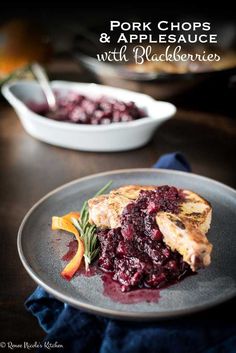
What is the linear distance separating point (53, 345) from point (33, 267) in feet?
1.08

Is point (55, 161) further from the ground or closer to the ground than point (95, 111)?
closer to the ground

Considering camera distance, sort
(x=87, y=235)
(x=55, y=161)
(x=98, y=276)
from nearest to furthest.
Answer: (x=98, y=276) < (x=87, y=235) < (x=55, y=161)

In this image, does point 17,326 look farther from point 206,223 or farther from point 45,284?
point 206,223

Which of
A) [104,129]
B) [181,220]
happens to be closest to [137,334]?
[181,220]

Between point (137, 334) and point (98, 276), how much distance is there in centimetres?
31

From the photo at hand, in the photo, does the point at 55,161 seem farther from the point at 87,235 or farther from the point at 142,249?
the point at 142,249

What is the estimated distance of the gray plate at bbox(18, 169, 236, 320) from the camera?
75.0 inches

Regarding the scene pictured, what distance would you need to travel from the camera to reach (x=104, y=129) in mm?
3164

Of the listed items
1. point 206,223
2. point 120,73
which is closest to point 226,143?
point 120,73

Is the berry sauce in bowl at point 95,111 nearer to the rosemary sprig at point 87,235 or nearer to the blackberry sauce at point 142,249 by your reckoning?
the rosemary sprig at point 87,235

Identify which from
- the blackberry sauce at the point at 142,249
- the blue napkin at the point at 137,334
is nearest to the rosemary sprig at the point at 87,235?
the blackberry sauce at the point at 142,249

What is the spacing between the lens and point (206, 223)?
2213 millimetres

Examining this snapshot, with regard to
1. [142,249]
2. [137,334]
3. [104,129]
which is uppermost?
[104,129]

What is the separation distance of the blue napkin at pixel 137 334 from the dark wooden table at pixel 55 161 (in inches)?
12.0
